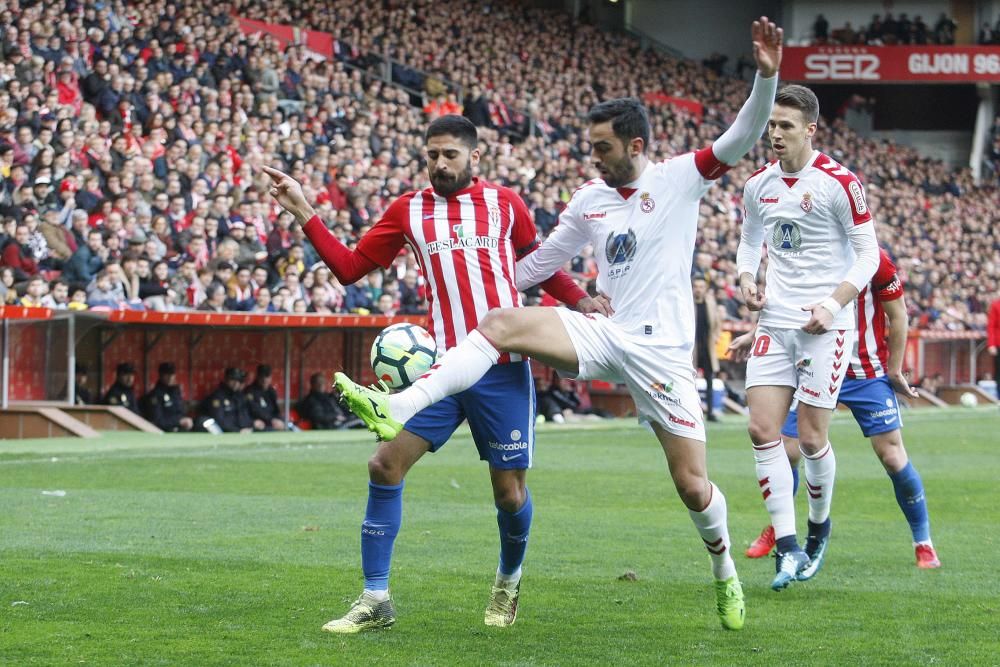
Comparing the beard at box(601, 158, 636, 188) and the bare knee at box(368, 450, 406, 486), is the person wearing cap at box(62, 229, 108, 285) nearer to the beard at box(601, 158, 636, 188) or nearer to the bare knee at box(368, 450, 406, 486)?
the bare knee at box(368, 450, 406, 486)

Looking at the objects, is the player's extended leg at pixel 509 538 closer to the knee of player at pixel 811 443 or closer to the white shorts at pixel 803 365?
the white shorts at pixel 803 365

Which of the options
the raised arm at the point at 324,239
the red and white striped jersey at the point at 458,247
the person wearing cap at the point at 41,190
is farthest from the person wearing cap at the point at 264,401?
the red and white striped jersey at the point at 458,247

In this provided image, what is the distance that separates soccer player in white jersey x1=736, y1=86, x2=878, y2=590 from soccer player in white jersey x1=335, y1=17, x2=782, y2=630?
59.4 inches

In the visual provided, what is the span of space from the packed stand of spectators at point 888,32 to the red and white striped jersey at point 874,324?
41415 millimetres

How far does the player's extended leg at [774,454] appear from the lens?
7674 millimetres

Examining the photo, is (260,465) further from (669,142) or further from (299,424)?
(669,142)

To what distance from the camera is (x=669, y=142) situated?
36.5 m

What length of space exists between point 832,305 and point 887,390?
131 cm

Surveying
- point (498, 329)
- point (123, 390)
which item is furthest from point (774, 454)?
point (123, 390)

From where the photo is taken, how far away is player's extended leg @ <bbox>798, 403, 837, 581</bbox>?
Answer: 7898 millimetres

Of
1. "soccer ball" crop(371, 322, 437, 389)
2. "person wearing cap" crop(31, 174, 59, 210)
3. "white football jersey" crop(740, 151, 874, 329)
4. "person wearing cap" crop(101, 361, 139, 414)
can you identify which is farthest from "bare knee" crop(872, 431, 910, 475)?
"person wearing cap" crop(31, 174, 59, 210)

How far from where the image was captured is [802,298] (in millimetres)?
7863

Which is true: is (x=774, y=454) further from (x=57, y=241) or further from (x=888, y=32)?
(x=888, y=32)

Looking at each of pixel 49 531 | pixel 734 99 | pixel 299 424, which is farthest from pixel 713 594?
pixel 734 99
